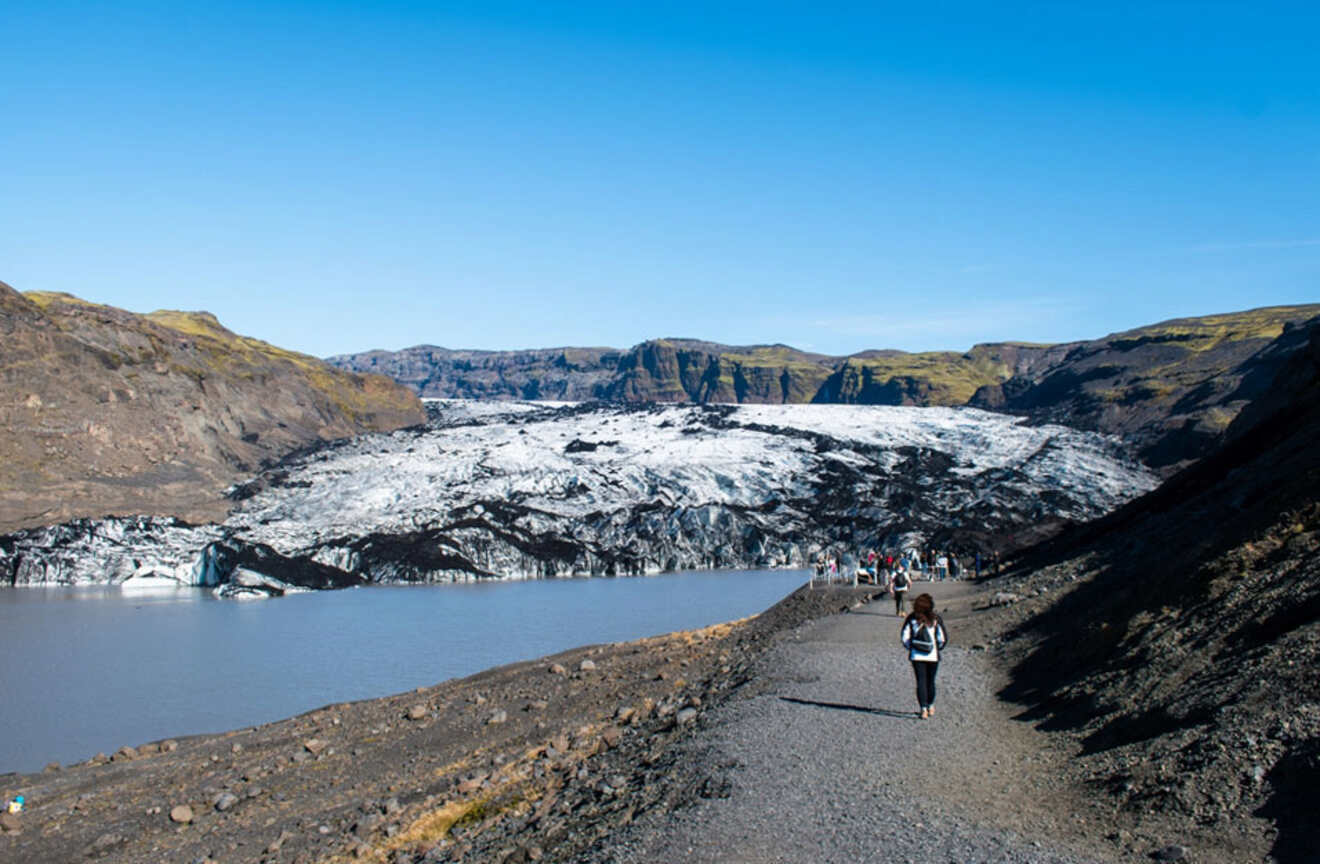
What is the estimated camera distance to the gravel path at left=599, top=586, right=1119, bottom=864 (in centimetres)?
763

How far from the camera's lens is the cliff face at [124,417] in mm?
69000

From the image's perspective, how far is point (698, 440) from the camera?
88.8 meters

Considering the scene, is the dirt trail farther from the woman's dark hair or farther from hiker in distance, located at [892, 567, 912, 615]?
hiker in distance, located at [892, 567, 912, 615]

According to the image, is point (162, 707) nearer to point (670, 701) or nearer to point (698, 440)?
point (670, 701)

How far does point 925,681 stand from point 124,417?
267 feet

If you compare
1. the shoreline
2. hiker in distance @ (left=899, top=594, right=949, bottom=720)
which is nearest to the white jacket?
hiker in distance @ (left=899, top=594, right=949, bottom=720)

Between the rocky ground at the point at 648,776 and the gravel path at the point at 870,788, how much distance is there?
0.10 ft

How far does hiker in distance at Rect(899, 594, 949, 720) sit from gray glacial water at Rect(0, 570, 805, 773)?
802 inches

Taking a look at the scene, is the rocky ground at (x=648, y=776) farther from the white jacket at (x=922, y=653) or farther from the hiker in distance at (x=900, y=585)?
the white jacket at (x=922, y=653)

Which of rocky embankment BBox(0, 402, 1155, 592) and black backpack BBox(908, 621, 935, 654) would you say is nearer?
black backpack BBox(908, 621, 935, 654)

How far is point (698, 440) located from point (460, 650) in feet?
176

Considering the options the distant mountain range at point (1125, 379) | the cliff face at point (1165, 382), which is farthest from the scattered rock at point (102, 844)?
the distant mountain range at point (1125, 379)

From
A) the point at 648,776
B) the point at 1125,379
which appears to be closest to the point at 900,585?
the point at 648,776

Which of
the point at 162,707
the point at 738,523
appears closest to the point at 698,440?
the point at 738,523
